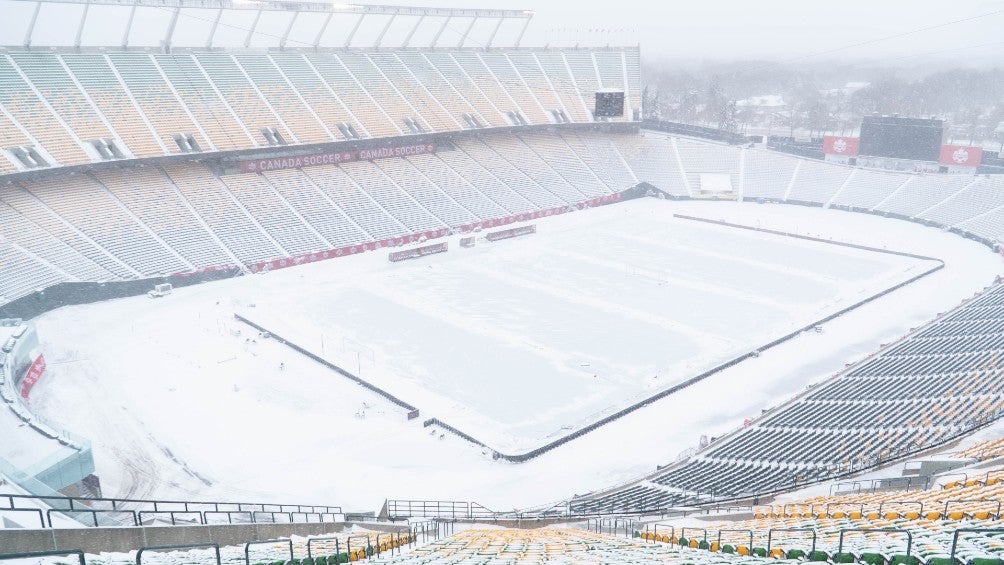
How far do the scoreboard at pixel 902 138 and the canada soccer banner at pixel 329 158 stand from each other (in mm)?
37882

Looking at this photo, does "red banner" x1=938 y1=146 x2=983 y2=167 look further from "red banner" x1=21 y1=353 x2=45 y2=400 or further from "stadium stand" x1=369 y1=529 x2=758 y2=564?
"red banner" x1=21 y1=353 x2=45 y2=400

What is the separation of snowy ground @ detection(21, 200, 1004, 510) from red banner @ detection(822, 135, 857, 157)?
59.0 ft

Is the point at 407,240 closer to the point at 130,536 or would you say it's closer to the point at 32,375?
the point at 32,375

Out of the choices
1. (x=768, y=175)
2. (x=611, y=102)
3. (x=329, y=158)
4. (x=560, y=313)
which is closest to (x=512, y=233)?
(x=329, y=158)

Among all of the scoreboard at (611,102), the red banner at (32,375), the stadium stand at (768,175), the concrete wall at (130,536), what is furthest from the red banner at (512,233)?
the concrete wall at (130,536)

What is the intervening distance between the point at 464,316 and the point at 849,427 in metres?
18.2

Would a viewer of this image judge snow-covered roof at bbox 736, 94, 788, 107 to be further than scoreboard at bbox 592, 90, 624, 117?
Yes

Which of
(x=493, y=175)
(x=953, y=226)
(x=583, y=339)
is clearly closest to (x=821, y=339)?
(x=583, y=339)

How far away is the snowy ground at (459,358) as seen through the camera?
22.7m

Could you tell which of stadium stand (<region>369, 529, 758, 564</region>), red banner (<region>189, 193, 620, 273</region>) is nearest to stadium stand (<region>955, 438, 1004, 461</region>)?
stadium stand (<region>369, 529, 758, 564</region>)

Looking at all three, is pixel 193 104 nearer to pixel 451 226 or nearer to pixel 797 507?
pixel 451 226

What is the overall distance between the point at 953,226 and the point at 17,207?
6077cm

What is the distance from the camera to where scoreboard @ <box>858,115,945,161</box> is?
6162cm

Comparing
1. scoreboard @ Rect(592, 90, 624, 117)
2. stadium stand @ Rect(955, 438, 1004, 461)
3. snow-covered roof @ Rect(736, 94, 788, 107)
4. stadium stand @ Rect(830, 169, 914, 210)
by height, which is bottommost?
stadium stand @ Rect(955, 438, 1004, 461)
